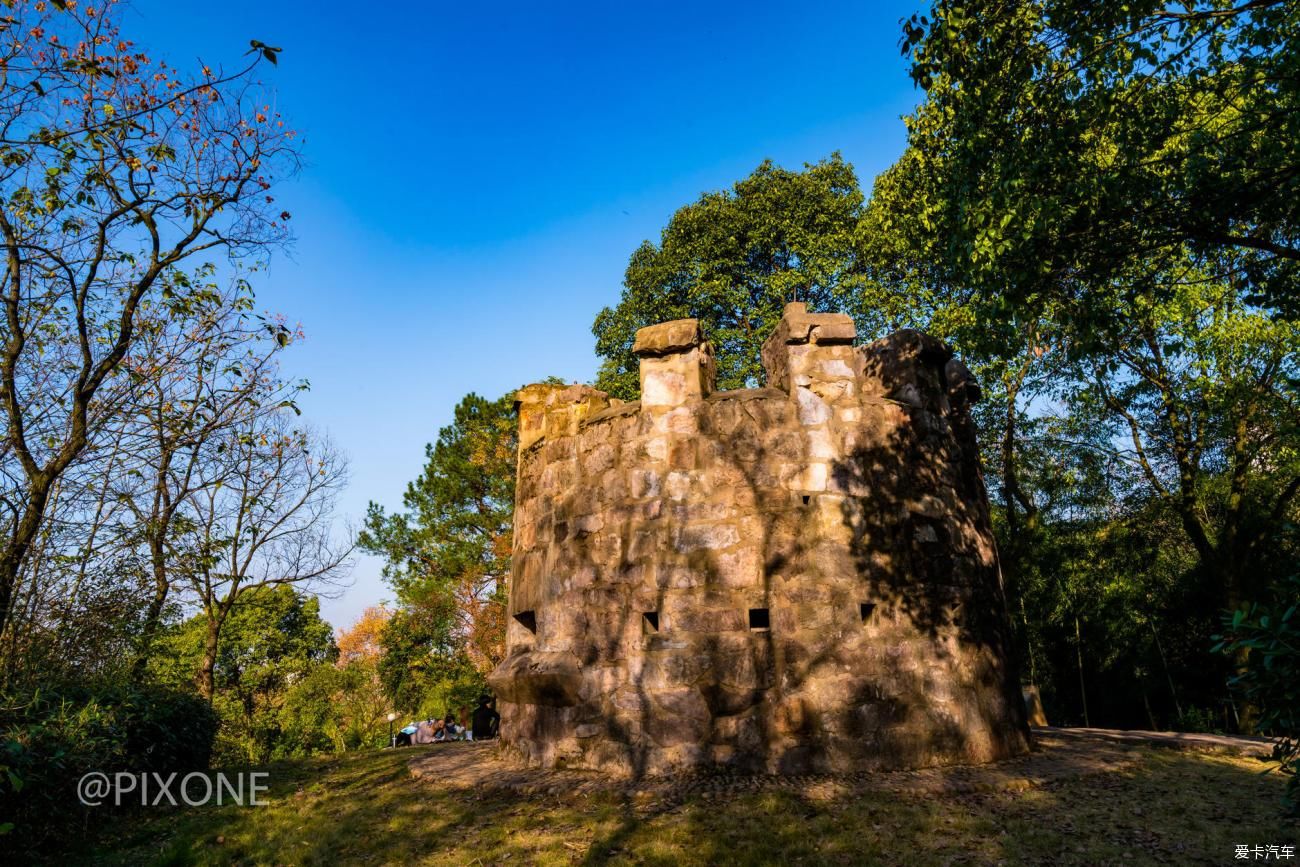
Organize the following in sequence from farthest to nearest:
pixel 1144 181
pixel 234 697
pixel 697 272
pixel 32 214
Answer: pixel 234 697, pixel 697 272, pixel 1144 181, pixel 32 214

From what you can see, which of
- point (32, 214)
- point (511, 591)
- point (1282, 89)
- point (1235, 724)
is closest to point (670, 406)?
point (511, 591)

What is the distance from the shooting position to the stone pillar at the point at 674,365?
7.41m

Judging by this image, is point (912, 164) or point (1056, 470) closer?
point (912, 164)

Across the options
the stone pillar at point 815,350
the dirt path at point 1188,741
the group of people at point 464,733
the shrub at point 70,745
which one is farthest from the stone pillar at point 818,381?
the group of people at point 464,733

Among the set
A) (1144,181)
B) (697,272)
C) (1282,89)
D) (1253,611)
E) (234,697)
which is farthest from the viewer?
(234,697)

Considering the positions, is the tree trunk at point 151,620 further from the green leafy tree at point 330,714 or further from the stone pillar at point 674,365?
the green leafy tree at point 330,714

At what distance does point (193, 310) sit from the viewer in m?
7.00

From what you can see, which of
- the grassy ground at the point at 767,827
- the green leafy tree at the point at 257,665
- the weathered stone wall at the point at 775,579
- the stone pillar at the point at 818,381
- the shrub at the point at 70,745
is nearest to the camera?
the grassy ground at the point at 767,827

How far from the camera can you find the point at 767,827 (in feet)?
16.2

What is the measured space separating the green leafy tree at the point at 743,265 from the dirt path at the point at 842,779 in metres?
13.5

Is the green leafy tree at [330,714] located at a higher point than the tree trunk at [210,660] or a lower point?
lower

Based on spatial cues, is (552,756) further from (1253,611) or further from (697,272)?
(697,272)

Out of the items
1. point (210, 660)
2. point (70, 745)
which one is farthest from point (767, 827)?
point (210, 660)

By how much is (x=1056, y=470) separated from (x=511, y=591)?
14.4 metres
